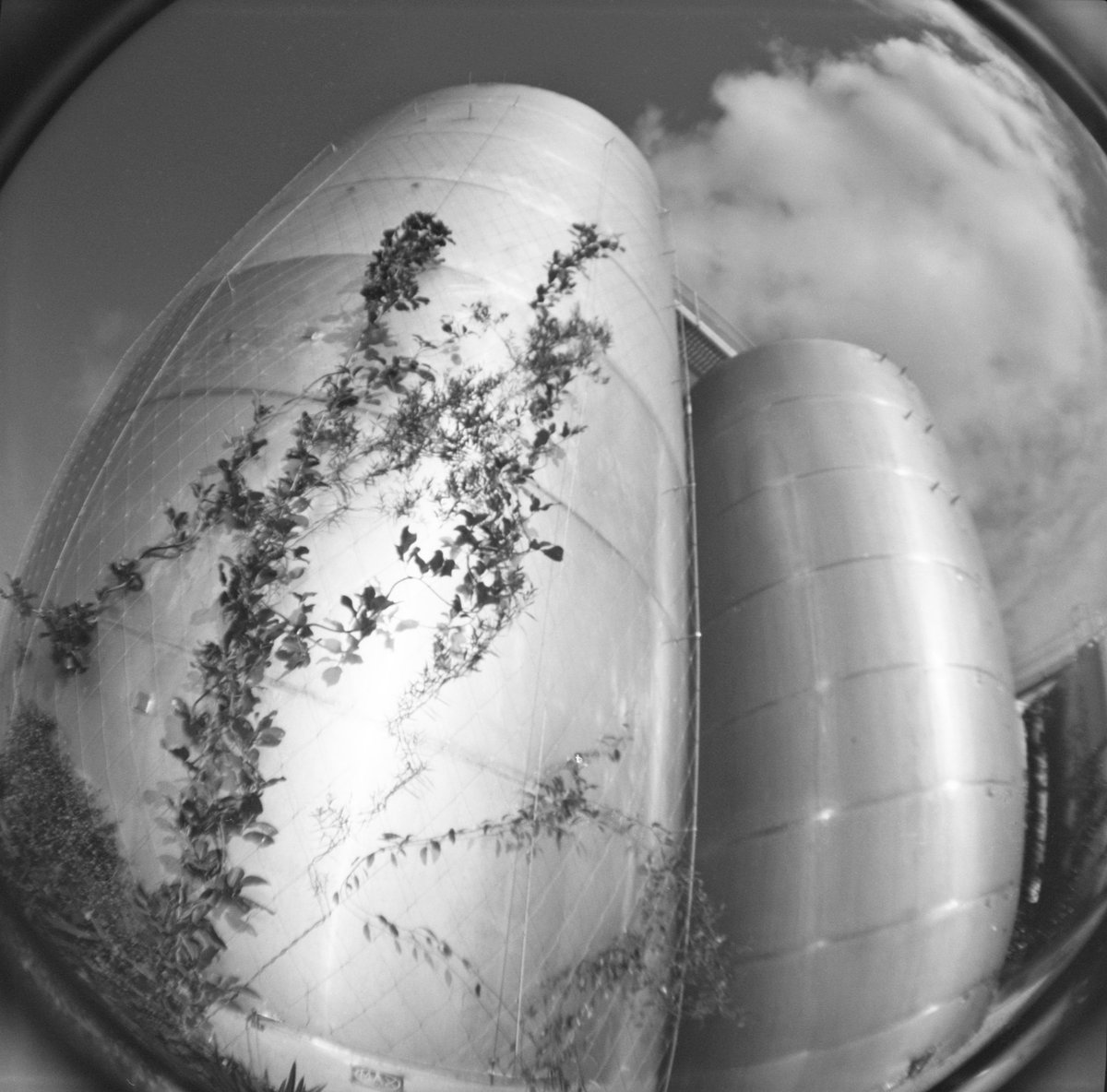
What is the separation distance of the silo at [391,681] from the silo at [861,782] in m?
0.06

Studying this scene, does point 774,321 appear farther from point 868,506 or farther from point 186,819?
point 186,819

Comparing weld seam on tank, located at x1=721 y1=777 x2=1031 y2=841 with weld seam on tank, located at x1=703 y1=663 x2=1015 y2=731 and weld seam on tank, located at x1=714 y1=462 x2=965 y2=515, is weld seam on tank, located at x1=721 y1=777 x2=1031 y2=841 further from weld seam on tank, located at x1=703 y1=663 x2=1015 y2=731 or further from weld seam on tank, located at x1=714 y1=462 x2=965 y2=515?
weld seam on tank, located at x1=714 y1=462 x2=965 y2=515

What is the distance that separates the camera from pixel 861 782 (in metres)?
0.89

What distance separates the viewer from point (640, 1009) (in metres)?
0.84

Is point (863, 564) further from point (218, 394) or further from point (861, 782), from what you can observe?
point (218, 394)

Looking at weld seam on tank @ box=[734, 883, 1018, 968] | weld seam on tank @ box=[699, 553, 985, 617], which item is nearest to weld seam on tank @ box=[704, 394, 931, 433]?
weld seam on tank @ box=[699, 553, 985, 617]

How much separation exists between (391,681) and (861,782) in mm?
405

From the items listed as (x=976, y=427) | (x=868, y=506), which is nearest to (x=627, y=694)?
(x=868, y=506)

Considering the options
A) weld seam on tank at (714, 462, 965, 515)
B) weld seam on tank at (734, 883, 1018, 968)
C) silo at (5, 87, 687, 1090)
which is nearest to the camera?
silo at (5, 87, 687, 1090)

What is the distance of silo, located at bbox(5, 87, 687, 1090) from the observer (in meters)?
0.73

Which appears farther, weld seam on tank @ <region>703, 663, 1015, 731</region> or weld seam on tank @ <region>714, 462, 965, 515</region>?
weld seam on tank @ <region>714, 462, 965, 515</region>

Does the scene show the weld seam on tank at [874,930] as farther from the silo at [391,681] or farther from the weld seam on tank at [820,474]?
the weld seam on tank at [820,474]

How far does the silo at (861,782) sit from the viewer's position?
0.86 metres

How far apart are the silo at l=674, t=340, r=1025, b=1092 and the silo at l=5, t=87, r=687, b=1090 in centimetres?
6
